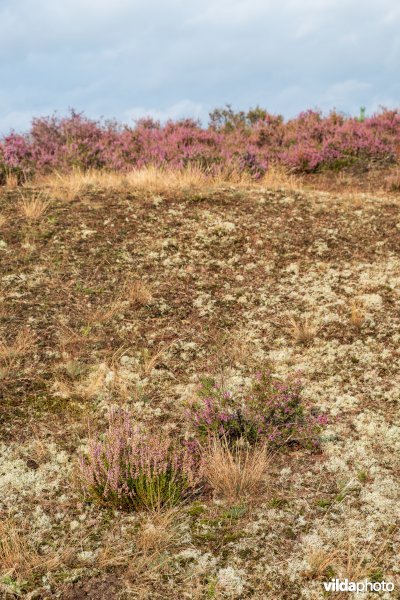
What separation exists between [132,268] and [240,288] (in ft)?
5.56

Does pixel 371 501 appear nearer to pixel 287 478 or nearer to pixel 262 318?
pixel 287 478

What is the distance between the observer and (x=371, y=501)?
460 cm

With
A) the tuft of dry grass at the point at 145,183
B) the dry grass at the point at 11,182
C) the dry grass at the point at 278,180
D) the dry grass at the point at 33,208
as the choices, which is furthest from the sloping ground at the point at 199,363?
the dry grass at the point at 11,182

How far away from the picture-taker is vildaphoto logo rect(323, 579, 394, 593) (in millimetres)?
3865

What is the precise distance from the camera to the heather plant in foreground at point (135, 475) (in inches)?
180

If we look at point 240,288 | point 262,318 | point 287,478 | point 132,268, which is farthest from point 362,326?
point 132,268

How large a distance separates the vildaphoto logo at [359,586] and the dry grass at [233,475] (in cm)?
99

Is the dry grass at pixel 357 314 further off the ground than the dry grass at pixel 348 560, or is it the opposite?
the dry grass at pixel 357 314

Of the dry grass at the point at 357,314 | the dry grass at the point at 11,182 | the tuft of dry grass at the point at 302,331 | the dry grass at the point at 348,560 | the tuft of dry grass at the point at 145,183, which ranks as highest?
the dry grass at the point at 11,182

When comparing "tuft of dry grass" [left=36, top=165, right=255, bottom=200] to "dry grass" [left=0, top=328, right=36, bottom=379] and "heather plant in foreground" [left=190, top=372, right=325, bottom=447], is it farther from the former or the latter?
"heather plant in foreground" [left=190, top=372, right=325, bottom=447]

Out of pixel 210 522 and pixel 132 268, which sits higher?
pixel 132 268

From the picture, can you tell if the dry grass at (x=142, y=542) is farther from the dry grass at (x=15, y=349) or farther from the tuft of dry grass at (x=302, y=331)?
the tuft of dry grass at (x=302, y=331)

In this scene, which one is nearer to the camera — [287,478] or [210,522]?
[210,522]

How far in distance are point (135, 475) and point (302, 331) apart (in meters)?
3.25
